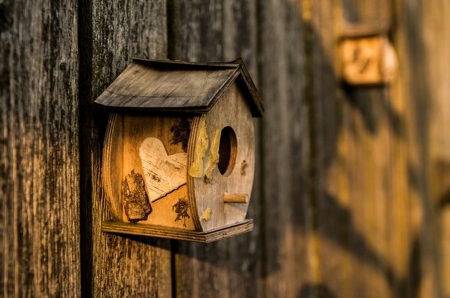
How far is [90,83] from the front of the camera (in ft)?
3.71

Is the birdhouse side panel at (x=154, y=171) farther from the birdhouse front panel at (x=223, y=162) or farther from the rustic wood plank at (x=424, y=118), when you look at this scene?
Result: the rustic wood plank at (x=424, y=118)

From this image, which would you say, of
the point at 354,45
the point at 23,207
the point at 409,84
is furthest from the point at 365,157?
the point at 23,207

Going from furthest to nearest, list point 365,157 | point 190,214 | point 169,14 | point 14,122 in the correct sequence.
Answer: point 365,157 < point 169,14 < point 190,214 < point 14,122

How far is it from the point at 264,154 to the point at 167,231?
34.5 inches

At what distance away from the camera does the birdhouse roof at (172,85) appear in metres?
1.03

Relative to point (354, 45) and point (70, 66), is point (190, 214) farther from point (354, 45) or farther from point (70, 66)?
point (354, 45)

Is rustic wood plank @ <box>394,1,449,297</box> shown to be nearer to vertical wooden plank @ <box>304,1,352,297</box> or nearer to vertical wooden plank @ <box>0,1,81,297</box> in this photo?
vertical wooden plank @ <box>304,1,352,297</box>

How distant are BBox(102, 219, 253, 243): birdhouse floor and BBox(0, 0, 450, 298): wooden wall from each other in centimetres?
4

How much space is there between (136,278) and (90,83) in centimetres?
41

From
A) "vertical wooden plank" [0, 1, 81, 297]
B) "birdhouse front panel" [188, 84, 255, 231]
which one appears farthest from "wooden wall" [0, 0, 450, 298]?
"birdhouse front panel" [188, 84, 255, 231]

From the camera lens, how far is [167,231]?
3.57ft

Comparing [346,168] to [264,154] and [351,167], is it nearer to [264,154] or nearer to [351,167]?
[351,167]

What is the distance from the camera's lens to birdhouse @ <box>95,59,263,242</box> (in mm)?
1055

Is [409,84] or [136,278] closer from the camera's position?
[136,278]
